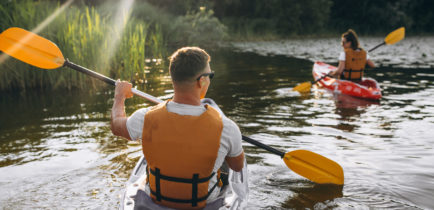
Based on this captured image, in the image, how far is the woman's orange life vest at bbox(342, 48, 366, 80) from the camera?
7.05 meters

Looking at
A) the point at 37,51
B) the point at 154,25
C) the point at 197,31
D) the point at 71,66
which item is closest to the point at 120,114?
the point at 71,66

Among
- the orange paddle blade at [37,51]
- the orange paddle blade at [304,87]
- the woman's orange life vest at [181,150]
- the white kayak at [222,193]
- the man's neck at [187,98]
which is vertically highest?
the orange paddle blade at [37,51]

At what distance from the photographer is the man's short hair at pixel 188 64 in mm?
1995

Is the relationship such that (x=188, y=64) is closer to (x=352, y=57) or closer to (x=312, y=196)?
(x=312, y=196)

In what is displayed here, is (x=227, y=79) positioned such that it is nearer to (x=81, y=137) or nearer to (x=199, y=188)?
(x=81, y=137)

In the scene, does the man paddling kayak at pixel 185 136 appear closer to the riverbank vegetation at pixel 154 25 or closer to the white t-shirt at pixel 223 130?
the white t-shirt at pixel 223 130

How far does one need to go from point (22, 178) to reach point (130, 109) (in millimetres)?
2796

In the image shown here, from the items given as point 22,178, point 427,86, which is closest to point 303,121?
point 22,178

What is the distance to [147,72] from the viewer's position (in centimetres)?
1019

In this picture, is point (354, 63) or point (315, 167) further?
point (354, 63)

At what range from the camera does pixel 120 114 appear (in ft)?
7.75

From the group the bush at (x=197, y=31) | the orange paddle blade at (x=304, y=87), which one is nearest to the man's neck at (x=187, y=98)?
the orange paddle blade at (x=304, y=87)

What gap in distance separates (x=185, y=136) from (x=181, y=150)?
0.27 ft

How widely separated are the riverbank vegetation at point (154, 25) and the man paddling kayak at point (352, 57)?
3971 mm
